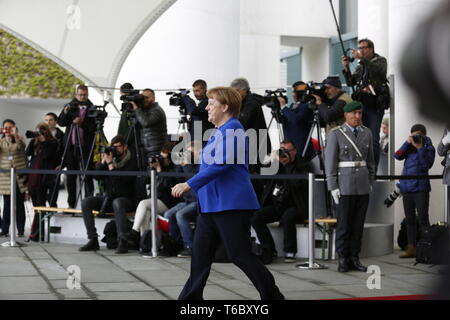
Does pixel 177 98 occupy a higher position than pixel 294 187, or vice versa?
pixel 177 98

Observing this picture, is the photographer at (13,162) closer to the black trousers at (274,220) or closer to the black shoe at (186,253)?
the black shoe at (186,253)

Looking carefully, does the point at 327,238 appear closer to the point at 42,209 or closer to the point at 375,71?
the point at 375,71

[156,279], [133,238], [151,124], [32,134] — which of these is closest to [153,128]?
[151,124]

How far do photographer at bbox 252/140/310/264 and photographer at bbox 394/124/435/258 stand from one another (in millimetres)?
1269

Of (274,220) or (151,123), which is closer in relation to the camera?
(274,220)

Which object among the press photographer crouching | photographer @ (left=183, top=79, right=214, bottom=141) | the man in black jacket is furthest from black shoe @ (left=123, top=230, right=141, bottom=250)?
photographer @ (left=183, top=79, right=214, bottom=141)

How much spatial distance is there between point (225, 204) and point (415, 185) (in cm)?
461

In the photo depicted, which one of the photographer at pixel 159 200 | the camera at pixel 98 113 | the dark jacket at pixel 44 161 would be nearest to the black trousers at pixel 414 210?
the photographer at pixel 159 200

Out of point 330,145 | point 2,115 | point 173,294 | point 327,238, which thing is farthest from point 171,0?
point 2,115

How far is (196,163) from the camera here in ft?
29.6

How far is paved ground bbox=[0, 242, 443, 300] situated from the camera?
21.0ft

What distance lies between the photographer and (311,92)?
923 cm

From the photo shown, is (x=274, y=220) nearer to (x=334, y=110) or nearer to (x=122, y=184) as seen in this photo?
(x=334, y=110)

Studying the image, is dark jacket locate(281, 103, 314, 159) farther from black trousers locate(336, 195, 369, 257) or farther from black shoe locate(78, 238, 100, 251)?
black shoe locate(78, 238, 100, 251)
